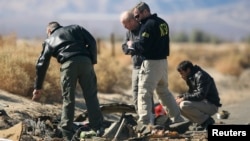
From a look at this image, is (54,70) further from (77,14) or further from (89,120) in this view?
(77,14)

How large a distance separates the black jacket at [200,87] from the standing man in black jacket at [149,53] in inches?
27.0

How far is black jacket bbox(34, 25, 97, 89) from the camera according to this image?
461 inches

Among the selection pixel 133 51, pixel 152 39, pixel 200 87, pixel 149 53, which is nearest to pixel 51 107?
pixel 133 51

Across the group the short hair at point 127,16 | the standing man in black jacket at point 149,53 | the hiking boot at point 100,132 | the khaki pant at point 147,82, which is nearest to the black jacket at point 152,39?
the standing man in black jacket at point 149,53

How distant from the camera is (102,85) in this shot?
2072 cm

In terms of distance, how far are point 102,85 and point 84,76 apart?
8858 mm

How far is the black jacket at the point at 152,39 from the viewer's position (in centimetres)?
1270

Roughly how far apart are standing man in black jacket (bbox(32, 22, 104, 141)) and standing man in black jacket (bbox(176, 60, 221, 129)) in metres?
2.06

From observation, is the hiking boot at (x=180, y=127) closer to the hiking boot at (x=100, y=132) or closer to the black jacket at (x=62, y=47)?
the hiking boot at (x=100, y=132)

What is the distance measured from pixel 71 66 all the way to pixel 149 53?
1.73 metres

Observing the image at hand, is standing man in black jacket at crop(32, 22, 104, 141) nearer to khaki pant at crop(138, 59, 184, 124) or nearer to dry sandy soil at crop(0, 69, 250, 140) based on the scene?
khaki pant at crop(138, 59, 184, 124)

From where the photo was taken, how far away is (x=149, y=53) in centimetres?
1280

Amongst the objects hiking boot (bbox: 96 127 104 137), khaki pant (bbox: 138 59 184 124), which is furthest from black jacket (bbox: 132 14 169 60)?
hiking boot (bbox: 96 127 104 137)

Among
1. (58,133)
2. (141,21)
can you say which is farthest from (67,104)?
(141,21)
